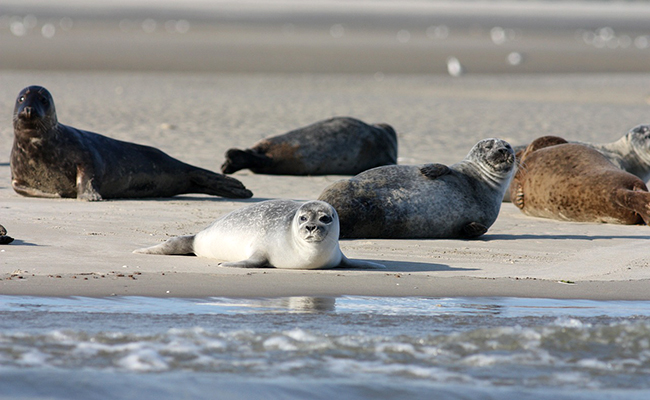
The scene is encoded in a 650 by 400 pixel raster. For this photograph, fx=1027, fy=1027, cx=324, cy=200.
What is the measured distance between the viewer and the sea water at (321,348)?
3729 mm

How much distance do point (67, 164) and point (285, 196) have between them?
192cm

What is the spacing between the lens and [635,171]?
9.54 meters

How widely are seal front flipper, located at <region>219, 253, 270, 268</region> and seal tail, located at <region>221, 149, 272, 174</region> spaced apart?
457cm

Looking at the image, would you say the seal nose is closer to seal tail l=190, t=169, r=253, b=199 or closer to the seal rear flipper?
seal tail l=190, t=169, r=253, b=199

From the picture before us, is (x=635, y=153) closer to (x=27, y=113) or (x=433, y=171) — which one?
(x=433, y=171)

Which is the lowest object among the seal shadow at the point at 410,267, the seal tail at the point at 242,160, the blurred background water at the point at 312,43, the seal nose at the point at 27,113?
the seal shadow at the point at 410,267

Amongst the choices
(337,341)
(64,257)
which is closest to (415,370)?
(337,341)

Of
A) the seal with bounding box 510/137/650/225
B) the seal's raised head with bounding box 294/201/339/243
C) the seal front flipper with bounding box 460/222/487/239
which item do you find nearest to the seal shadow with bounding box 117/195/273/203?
the seal front flipper with bounding box 460/222/487/239

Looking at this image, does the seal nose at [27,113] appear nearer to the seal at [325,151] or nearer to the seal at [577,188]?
the seal at [325,151]

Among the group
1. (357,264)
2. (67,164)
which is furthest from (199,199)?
(357,264)

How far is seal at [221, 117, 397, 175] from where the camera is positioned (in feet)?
36.1

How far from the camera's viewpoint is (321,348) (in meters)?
4.22

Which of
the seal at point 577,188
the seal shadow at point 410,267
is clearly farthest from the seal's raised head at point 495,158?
the seal shadow at point 410,267

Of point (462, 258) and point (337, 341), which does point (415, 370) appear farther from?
point (462, 258)
